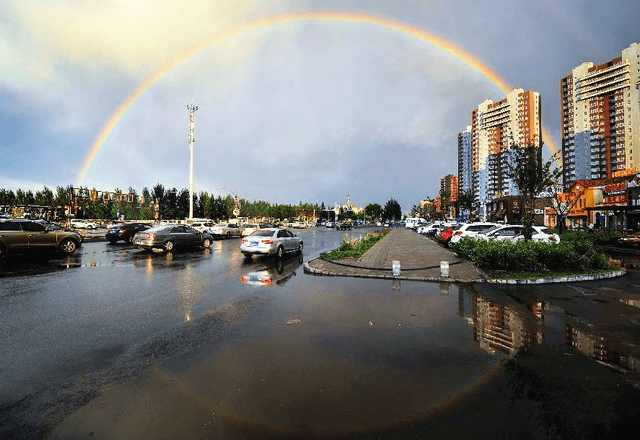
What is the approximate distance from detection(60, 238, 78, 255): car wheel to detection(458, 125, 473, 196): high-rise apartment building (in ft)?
487

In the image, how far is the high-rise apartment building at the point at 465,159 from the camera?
14862cm

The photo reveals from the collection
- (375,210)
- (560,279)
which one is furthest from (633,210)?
(375,210)

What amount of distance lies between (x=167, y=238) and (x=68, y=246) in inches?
199

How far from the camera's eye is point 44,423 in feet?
10.5

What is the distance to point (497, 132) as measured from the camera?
121 metres

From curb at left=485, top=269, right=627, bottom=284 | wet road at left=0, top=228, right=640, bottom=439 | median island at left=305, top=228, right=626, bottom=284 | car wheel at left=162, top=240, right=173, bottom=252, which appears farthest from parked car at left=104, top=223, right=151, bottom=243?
curb at left=485, top=269, right=627, bottom=284

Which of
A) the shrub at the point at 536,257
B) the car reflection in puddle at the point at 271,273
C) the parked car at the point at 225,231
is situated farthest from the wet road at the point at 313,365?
the parked car at the point at 225,231

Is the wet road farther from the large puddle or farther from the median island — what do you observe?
the median island

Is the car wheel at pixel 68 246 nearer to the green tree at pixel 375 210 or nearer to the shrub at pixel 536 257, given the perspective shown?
the shrub at pixel 536 257

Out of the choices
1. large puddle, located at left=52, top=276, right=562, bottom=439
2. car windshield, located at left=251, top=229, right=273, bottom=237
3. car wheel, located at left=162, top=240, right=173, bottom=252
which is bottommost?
large puddle, located at left=52, top=276, right=562, bottom=439

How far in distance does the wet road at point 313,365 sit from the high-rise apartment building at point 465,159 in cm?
15205

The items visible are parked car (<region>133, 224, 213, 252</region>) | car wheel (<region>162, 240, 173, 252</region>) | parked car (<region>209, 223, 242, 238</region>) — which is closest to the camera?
parked car (<region>133, 224, 213, 252</region>)

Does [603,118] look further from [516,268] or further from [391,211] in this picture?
[516,268]

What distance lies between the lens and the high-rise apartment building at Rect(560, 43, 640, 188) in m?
91.9
